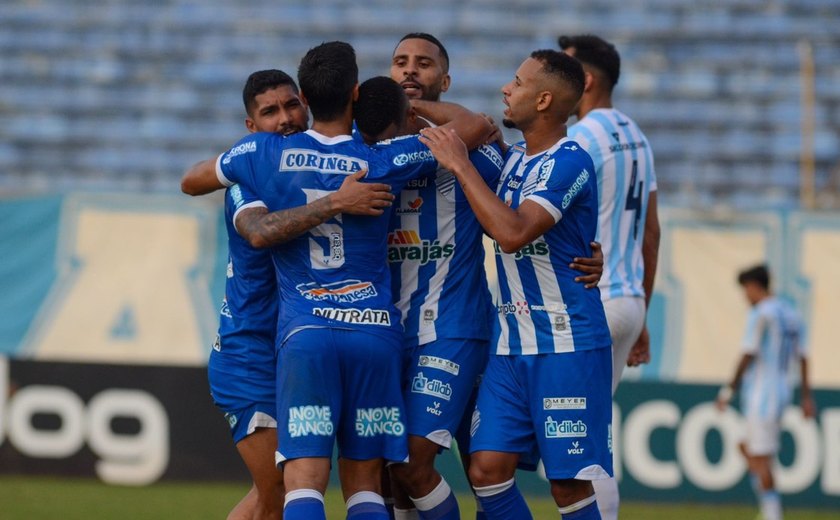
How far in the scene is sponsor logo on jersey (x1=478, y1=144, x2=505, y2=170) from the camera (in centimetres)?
630

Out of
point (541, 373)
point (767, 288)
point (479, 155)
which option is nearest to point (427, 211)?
point (479, 155)

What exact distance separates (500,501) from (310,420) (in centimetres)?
96

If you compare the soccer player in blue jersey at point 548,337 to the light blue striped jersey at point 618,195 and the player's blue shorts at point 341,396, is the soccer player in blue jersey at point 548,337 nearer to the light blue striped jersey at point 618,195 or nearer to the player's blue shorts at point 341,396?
the player's blue shorts at point 341,396

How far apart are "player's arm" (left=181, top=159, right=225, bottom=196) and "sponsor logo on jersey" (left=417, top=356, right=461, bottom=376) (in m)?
1.16

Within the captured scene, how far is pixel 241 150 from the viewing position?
588 centimetres

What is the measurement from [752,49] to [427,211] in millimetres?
10213

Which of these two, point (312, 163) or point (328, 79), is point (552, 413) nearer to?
point (312, 163)

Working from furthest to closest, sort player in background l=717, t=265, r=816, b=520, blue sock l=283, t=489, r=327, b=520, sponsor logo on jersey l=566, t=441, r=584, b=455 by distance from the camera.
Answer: player in background l=717, t=265, r=816, b=520, sponsor logo on jersey l=566, t=441, r=584, b=455, blue sock l=283, t=489, r=327, b=520

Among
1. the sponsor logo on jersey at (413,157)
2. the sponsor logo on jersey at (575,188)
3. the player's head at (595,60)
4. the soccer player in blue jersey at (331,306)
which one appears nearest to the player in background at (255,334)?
the soccer player in blue jersey at (331,306)

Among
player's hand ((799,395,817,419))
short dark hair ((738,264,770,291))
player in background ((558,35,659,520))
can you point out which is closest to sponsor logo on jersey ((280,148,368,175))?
player in background ((558,35,659,520))

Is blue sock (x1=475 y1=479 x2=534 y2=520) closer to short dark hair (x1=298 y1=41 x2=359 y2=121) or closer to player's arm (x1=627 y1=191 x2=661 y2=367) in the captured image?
player's arm (x1=627 y1=191 x2=661 y2=367)

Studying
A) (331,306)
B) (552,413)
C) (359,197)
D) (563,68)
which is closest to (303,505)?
(331,306)

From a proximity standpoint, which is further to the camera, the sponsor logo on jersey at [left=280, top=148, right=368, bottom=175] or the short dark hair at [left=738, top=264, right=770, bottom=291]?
the short dark hair at [left=738, top=264, right=770, bottom=291]

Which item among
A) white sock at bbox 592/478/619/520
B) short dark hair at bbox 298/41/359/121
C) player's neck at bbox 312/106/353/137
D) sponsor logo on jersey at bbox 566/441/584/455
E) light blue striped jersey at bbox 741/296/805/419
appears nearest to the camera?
short dark hair at bbox 298/41/359/121
